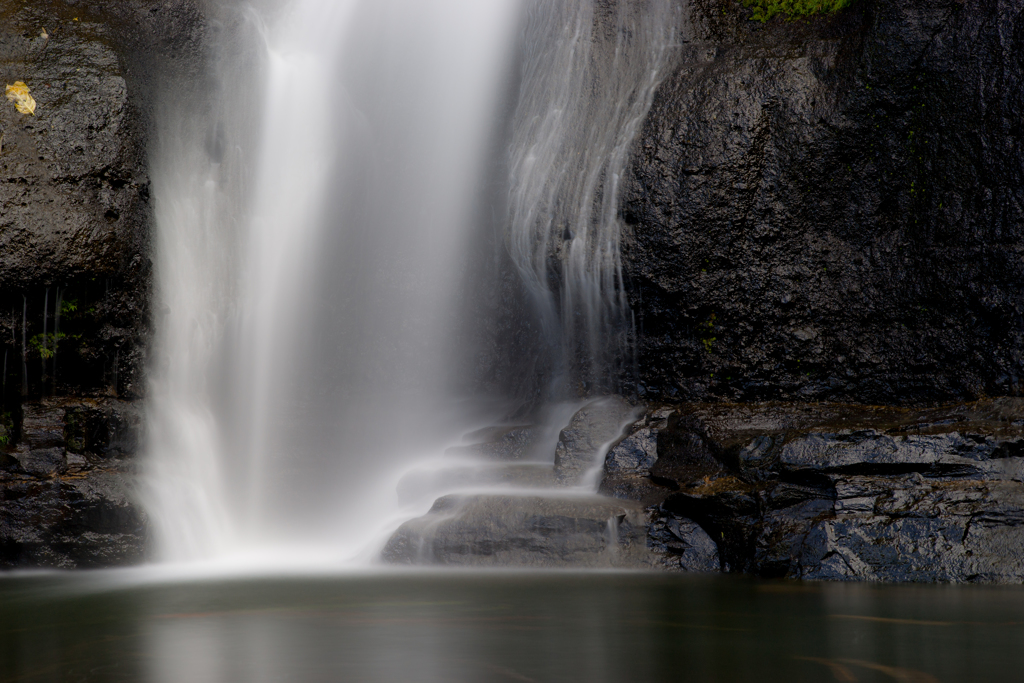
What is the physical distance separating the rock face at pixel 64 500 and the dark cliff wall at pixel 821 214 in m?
5.34

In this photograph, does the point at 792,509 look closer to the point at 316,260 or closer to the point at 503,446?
the point at 503,446

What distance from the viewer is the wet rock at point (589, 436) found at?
8500 millimetres

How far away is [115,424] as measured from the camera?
8922 millimetres

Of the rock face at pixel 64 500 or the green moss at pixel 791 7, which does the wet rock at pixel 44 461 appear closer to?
the rock face at pixel 64 500

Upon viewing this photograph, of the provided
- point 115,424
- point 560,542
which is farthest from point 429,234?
point 560,542

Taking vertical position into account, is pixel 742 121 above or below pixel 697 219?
above

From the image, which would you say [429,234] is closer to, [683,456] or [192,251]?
[192,251]

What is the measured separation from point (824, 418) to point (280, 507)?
18.3 feet

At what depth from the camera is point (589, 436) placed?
879cm

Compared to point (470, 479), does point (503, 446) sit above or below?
above

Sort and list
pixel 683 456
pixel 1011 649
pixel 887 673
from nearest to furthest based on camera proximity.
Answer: pixel 887 673, pixel 1011 649, pixel 683 456

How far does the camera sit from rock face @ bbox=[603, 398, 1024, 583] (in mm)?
6359

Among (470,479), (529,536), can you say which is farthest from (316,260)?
(529,536)

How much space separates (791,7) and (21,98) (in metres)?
8.20
